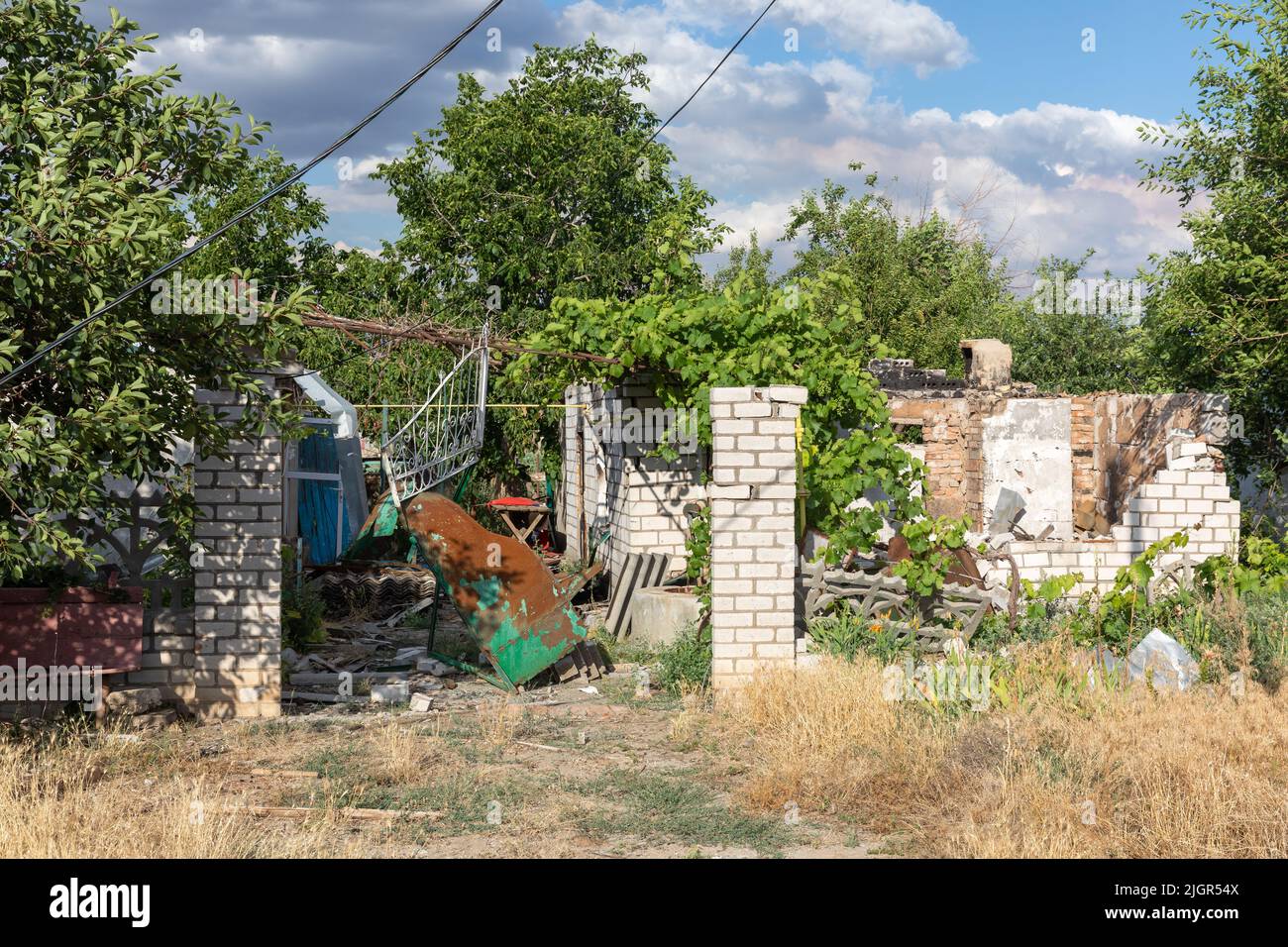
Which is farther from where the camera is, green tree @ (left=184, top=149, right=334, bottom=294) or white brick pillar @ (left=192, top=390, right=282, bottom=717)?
green tree @ (left=184, top=149, right=334, bottom=294)

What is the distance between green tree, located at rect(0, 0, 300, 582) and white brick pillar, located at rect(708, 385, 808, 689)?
310cm

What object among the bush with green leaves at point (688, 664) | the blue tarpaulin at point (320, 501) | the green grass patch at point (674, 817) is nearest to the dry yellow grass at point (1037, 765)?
the green grass patch at point (674, 817)

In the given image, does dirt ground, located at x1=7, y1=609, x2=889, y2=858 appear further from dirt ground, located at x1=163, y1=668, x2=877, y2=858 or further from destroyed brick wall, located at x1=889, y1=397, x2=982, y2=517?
destroyed brick wall, located at x1=889, y1=397, x2=982, y2=517

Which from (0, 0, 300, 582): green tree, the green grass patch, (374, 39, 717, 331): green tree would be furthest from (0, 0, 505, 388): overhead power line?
(374, 39, 717, 331): green tree

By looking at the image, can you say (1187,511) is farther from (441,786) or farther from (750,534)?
(441,786)

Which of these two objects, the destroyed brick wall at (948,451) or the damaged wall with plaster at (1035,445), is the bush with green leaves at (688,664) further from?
the destroyed brick wall at (948,451)

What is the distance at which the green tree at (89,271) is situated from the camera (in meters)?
5.86

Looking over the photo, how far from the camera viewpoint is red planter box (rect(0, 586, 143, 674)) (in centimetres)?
704

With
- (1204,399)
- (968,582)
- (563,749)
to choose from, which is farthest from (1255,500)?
(563,749)

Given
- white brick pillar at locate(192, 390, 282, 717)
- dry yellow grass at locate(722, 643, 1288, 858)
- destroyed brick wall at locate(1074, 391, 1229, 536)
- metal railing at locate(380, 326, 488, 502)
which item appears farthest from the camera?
destroyed brick wall at locate(1074, 391, 1229, 536)

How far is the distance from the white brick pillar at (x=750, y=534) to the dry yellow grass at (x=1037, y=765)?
19.9 inches

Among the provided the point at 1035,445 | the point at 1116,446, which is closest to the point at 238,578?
the point at 1035,445

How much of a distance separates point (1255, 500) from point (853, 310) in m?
7.28

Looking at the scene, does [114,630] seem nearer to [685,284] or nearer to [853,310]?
[853,310]
